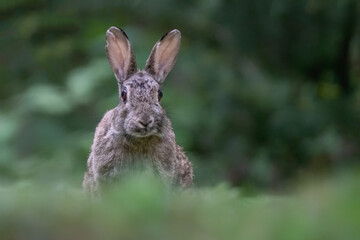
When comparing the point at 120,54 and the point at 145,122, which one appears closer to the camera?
the point at 145,122

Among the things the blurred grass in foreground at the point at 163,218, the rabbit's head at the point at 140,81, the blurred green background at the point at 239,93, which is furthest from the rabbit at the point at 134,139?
the blurred grass in foreground at the point at 163,218

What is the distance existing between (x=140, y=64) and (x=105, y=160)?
328cm

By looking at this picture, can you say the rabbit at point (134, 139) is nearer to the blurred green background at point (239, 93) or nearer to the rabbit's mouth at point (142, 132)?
the rabbit's mouth at point (142, 132)

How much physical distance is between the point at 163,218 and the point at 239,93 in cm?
695

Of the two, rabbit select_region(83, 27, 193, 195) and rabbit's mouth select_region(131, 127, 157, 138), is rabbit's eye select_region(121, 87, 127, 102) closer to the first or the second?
rabbit select_region(83, 27, 193, 195)

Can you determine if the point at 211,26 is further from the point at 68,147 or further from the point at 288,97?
the point at 68,147

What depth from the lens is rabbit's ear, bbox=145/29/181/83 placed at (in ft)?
18.3

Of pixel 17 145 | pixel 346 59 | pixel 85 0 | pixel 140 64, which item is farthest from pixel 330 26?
pixel 17 145

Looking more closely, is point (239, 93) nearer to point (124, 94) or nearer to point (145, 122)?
point (124, 94)

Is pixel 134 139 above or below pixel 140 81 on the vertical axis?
below

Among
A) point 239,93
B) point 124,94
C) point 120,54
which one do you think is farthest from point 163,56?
point 239,93

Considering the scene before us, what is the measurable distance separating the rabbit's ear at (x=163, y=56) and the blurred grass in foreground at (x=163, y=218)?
12.8ft

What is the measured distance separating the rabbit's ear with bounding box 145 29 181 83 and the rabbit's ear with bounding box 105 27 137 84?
0.12 metres

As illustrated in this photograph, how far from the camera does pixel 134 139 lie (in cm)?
512
